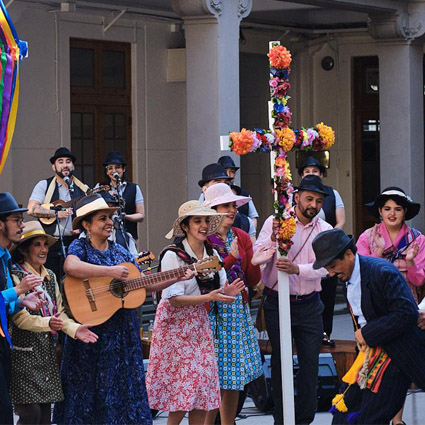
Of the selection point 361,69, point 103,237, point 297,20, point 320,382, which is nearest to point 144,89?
point 297,20

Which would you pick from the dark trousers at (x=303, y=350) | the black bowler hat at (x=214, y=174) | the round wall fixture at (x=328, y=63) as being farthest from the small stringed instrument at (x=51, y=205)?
the round wall fixture at (x=328, y=63)

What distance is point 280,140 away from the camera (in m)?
7.82

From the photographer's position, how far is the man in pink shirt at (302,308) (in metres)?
8.56

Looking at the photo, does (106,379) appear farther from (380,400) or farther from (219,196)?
(380,400)

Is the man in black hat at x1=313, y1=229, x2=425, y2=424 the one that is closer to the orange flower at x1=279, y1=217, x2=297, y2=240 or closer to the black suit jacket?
the black suit jacket

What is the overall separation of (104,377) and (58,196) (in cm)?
411

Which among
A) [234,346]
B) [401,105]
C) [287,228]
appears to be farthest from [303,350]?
[401,105]

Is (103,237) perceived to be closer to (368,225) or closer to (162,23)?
(162,23)

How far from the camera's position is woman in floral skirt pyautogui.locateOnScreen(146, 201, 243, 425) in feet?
25.4

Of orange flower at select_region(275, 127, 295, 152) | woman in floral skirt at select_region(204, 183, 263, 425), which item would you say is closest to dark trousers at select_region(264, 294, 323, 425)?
woman in floral skirt at select_region(204, 183, 263, 425)

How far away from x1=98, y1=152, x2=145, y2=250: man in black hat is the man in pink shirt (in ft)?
11.1

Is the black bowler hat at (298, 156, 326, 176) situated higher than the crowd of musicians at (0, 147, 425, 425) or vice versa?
the black bowler hat at (298, 156, 326, 176)

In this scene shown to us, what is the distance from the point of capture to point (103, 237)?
7.67 meters

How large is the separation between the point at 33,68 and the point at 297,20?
5394mm
